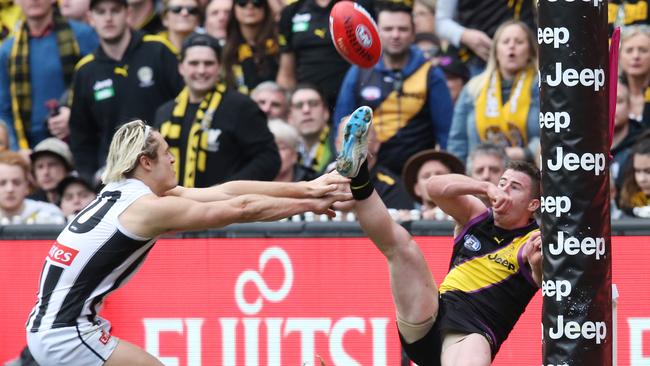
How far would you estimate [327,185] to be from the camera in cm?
819

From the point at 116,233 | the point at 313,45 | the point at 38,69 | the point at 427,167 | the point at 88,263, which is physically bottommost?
the point at 88,263

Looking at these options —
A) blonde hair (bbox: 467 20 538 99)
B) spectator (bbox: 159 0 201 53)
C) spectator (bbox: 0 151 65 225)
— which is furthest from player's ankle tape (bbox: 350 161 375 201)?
spectator (bbox: 159 0 201 53)

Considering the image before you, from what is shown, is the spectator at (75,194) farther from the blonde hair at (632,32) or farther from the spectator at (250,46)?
the blonde hair at (632,32)

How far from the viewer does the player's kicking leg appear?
7.76 meters

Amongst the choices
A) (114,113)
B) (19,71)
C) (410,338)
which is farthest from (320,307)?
(19,71)

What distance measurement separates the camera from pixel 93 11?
478 inches

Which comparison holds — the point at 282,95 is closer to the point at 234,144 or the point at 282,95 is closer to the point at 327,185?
the point at 234,144

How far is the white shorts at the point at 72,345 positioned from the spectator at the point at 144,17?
6.10 meters

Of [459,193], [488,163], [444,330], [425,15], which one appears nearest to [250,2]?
[425,15]

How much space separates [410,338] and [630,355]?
159 cm

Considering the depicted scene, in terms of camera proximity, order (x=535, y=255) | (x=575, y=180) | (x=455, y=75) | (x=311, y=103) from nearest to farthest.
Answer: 1. (x=575, y=180)
2. (x=535, y=255)
3. (x=311, y=103)
4. (x=455, y=75)

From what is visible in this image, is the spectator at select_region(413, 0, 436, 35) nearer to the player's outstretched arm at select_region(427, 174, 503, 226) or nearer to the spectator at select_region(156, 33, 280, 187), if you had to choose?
the spectator at select_region(156, 33, 280, 187)

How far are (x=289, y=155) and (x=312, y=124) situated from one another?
39 cm

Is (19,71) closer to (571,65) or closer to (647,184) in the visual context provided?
(647,184)
